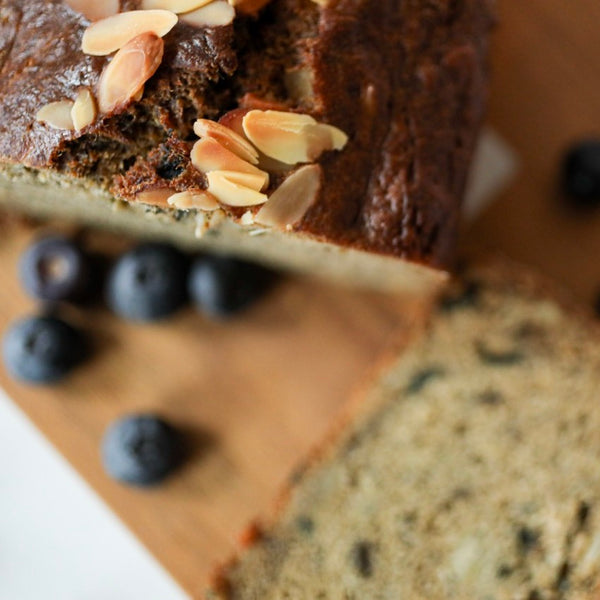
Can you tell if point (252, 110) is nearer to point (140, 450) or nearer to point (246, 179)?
point (246, 179)

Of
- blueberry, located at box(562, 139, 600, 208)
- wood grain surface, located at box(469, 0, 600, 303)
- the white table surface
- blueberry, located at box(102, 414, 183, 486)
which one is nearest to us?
blueberry, located at box(102, 414, 183, 486)

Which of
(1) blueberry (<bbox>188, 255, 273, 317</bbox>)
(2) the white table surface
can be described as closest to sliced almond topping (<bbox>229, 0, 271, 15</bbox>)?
(1) blueberry (<bbox>188, 255, 273, 317</bbox>)

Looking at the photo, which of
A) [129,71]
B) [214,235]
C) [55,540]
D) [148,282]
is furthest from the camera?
[55,540]

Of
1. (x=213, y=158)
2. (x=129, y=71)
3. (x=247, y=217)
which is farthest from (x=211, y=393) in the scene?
(x=129, y=71)

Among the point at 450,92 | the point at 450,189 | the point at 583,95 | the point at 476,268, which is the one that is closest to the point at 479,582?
the point at 476,268

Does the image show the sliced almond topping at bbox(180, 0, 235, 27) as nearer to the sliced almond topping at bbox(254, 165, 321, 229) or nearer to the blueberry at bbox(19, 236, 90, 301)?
the sliced almond topping at bbox(254, 165, 321, 229)

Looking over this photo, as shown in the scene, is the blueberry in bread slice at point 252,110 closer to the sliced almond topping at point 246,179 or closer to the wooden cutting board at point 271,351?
the sliced almond topping at point 246,179
